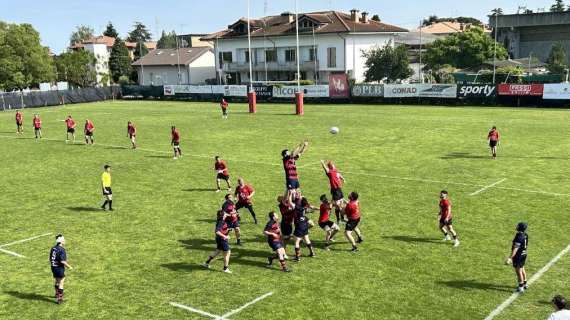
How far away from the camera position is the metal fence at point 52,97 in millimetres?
69481

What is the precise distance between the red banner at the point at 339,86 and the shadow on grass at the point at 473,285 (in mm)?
49386

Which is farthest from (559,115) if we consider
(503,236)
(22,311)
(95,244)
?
(22,311)

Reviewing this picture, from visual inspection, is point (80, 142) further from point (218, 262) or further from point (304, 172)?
point (218, 262)

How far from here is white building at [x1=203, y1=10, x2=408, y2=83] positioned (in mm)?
80438

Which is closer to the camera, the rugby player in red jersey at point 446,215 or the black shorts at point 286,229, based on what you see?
the black shorts at point 286,229

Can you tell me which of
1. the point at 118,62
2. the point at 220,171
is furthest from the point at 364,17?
the point at 220,171

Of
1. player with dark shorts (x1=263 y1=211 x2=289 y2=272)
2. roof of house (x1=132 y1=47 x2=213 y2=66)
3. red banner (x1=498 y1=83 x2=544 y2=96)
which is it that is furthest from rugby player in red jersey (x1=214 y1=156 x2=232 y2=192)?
roof of house (x1=132 y1=47 x2=213 y2=66)

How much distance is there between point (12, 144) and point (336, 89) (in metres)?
35.1

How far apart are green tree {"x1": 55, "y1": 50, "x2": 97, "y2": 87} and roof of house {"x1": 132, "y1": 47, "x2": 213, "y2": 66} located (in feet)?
33.7

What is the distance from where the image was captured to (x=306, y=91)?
6397cm

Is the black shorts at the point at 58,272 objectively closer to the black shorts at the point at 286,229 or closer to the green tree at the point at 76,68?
the black shorts at the point at 286,229

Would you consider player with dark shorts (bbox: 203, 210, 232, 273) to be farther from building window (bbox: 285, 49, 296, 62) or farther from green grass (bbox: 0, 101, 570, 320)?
building window (bbox: 285, 49, 296, 62)

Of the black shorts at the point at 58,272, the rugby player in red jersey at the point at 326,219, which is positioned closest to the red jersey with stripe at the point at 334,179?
the rugby player in red jersey at the point at 326,219

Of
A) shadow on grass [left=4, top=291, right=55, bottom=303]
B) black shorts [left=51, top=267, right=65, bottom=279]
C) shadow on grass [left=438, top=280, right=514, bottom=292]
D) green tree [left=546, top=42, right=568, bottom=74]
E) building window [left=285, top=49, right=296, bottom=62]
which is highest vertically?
building window [left=285, top=49, right=296, bottom=62]
